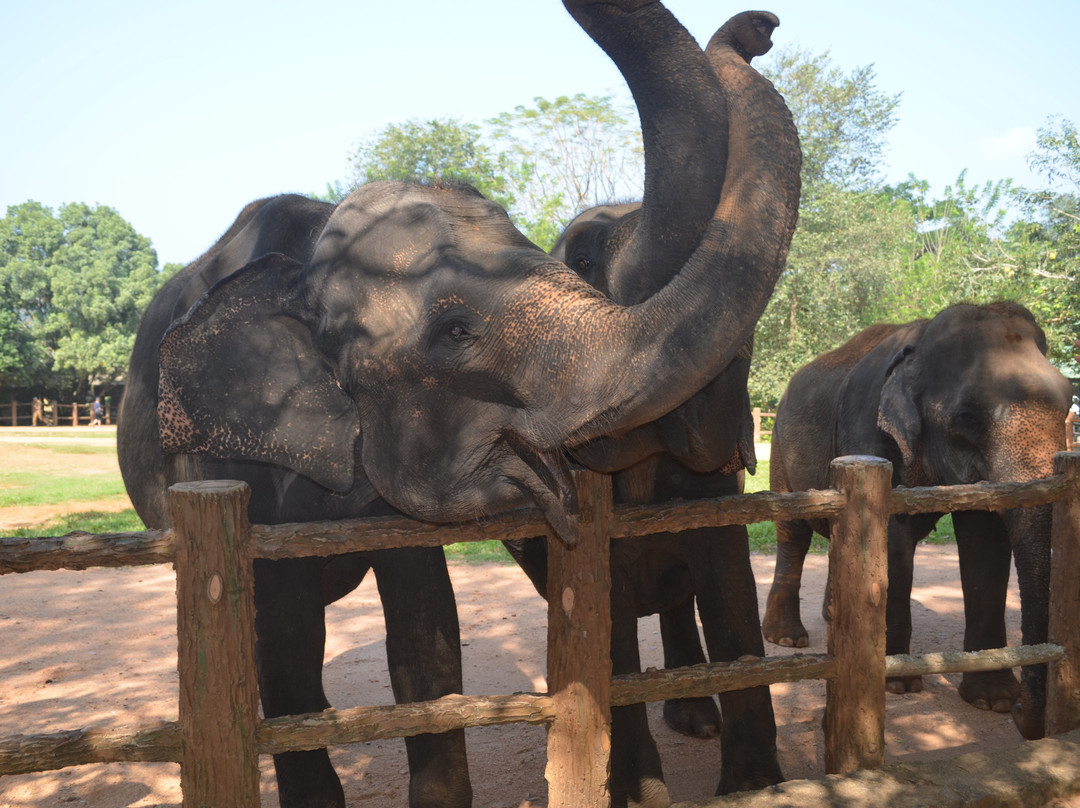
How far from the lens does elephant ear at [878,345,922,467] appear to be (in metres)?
5.20

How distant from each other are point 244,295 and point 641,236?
1196 mm

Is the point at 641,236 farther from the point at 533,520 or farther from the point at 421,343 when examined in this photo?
the point at 533,520

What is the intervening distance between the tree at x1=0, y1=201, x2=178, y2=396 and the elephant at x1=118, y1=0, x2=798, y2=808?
1459 inches

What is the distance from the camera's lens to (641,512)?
9.65ft

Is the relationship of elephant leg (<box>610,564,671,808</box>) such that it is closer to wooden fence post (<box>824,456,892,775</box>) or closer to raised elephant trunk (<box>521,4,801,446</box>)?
wooden fence post (<box>824,456,892,775</box>)

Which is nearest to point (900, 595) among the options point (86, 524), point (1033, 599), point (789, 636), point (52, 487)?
point (1033, 599)

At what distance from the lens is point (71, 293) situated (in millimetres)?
38844

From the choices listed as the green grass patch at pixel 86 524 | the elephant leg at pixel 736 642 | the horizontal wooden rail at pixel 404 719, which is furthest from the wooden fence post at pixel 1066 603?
the green grass patch at pixel 86 524

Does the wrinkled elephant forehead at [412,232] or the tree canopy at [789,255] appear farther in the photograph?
the tree canopy at [789,255]

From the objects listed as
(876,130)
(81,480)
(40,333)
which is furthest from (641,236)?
(40,333)

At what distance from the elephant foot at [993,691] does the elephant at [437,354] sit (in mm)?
3034

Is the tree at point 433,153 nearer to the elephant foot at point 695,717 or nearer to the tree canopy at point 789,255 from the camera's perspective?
the tree canopy at point 789,255

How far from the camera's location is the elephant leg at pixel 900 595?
5.02 m

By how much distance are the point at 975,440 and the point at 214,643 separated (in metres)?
3.97
